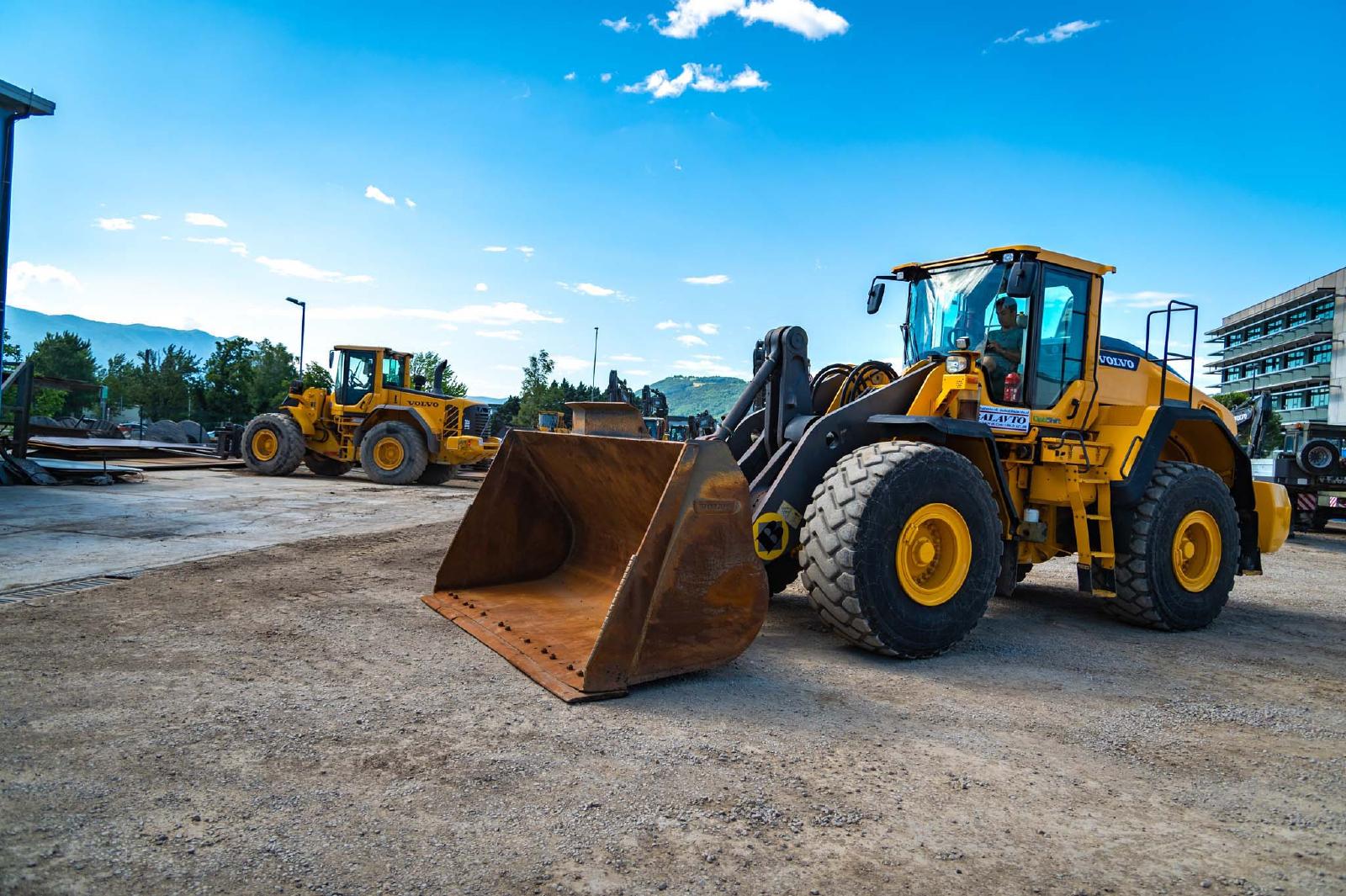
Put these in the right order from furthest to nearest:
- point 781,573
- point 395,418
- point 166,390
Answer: point 166,390
point 395,418
point 781,573

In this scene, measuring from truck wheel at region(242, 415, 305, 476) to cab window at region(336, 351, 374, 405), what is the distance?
1.18m

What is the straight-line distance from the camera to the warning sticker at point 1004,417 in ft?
18.5

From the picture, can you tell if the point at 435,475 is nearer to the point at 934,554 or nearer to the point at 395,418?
the point at 395,418

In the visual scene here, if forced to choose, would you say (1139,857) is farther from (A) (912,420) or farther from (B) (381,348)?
(B) (381,348)

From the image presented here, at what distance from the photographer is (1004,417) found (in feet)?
18.9

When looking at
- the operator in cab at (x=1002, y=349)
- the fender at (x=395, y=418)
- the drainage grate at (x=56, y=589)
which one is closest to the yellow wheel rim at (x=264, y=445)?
the fender at (x=395, y=418)

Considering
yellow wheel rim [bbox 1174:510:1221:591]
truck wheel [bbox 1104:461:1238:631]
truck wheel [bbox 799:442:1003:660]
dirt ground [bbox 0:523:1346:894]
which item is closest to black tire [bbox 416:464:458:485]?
dirt ground [bbox 0:523:1346:894]

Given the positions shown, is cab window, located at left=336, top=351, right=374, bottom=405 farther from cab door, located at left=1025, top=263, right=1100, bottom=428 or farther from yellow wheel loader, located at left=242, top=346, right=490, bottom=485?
cab door, located at left=1025, top=263, right=1100, bottom=428

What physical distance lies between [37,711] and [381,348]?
15731 mm

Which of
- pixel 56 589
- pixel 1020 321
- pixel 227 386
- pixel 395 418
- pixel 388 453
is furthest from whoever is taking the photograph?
pixel 227 386

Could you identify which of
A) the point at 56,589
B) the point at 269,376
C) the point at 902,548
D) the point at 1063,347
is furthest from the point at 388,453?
the point at 269,376

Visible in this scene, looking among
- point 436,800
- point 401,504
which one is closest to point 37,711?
point 436,800

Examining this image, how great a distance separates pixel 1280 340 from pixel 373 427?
75.8m

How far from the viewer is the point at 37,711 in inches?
129
